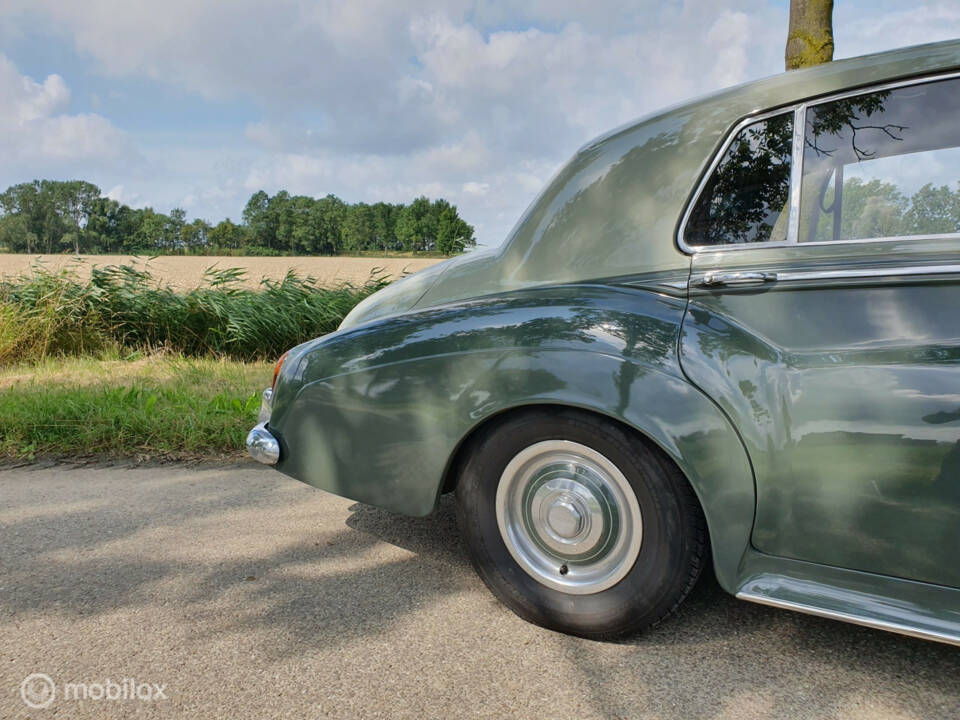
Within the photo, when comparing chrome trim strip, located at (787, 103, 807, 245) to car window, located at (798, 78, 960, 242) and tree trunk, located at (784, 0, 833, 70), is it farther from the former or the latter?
tree trunk, located at (784, 0, 833, 70)

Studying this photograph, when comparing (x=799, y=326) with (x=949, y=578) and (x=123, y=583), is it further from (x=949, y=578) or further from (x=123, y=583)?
(x=123, y=583)

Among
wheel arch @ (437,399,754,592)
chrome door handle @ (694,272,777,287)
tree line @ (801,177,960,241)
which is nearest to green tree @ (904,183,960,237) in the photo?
tree line @ (801,177,960,241)

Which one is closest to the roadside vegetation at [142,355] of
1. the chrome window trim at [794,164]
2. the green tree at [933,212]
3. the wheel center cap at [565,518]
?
the wheel center cap at [565,518]

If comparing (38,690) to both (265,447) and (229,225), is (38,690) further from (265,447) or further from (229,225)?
(229,225)

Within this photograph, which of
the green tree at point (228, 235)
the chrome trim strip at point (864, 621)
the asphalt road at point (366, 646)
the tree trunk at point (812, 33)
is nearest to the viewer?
the chrome trim strip at point (864, 621)

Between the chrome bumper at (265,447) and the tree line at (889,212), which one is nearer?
the tree line at (889,212)

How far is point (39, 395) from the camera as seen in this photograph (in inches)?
194

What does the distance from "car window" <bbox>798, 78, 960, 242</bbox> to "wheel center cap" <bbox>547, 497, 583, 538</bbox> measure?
1038 millimetres

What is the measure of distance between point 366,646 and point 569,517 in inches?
28.8

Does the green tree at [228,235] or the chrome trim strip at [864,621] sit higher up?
the green tree at [228,235]

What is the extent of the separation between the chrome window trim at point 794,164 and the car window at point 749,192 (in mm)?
12

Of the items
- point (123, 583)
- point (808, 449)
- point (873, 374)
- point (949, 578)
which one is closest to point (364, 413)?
point (123, 583)

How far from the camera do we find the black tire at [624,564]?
Answer: 198cm

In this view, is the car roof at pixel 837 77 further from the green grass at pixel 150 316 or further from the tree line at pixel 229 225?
the tree line at pixel 229 225
